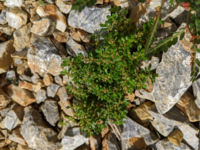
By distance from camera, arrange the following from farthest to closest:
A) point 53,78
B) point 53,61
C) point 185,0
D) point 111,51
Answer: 1. point 53,78
2. point 53,61
3. point 111,51
4. point 185,0

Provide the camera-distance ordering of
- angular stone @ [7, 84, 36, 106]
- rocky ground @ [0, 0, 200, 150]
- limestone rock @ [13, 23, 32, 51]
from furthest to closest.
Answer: angular stone @ [7, 84, 36, 106] < limestone rock @ [13, 23, 32, 51] < rocky ground @ [0, 0, 200, 150]

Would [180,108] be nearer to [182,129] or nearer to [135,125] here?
[182,129]

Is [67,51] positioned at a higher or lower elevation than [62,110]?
higher

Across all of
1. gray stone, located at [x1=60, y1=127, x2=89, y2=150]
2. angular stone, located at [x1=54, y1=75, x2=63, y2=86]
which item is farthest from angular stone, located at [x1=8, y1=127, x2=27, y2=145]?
angular stone, located at [x1=54, y1=75, x2=63, y2=86]

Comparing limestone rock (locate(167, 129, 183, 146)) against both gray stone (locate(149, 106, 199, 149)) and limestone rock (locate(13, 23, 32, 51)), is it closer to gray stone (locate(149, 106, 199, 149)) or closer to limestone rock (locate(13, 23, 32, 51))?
gray stone (locate(149, 106, 199, 149))

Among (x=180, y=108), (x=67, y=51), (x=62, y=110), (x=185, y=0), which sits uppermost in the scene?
(x=185, y=0)

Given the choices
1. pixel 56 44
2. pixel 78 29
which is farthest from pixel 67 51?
pixel 78 29
